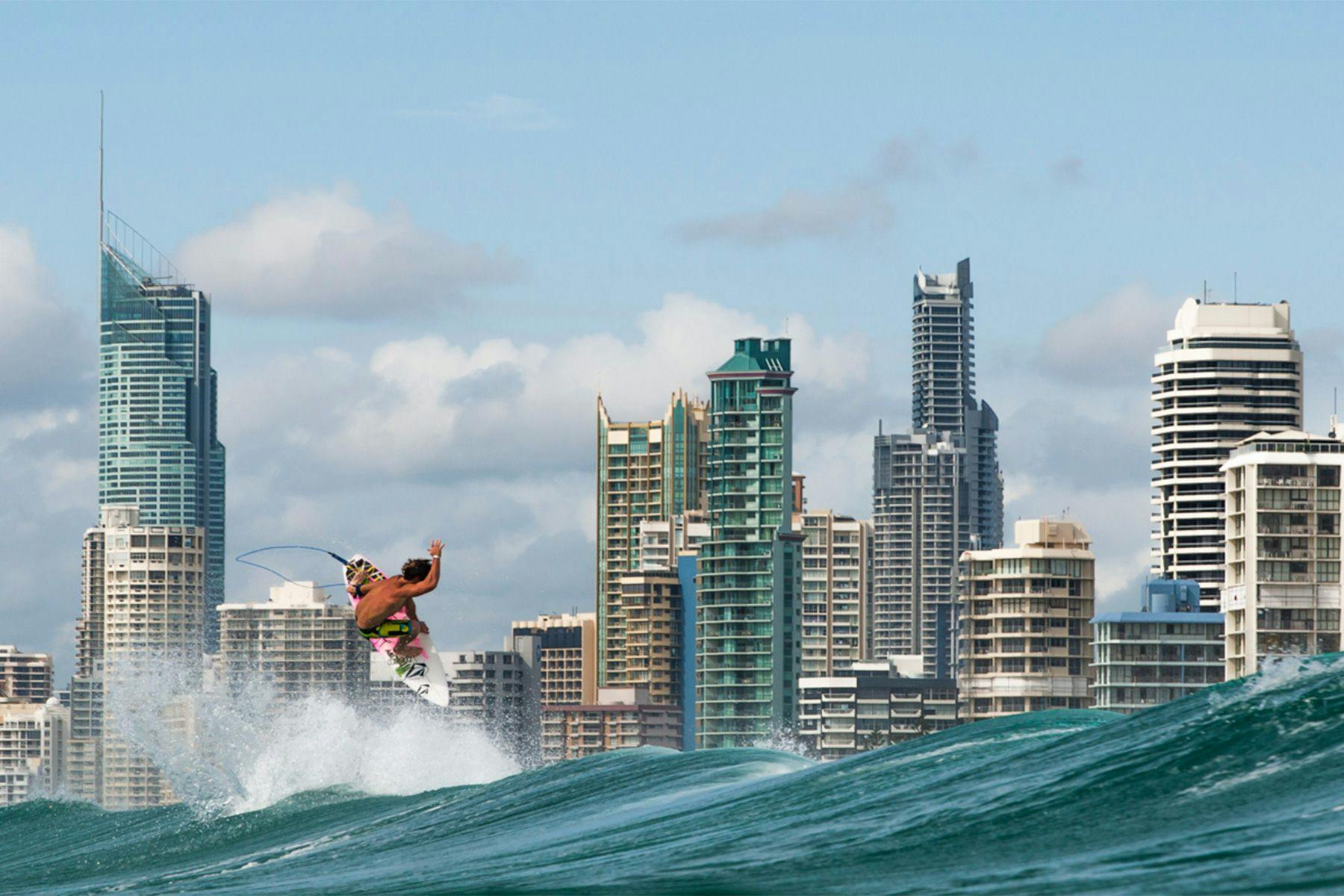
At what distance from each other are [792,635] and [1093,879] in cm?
17711

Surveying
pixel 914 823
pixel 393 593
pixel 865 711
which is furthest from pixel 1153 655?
pixel 914 823

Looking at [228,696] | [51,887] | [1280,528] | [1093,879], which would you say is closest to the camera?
[1093,879]

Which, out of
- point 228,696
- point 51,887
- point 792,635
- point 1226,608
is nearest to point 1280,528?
point 1226,608

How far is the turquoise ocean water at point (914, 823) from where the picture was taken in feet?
75.9

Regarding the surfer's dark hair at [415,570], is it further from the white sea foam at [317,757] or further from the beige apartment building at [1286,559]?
the beige apartment building at [1286,559]

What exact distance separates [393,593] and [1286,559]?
334 feet

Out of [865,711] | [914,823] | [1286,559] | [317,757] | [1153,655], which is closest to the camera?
[914,823]

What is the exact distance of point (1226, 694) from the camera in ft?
98.7

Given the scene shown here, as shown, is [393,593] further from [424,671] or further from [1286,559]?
[1286,559]

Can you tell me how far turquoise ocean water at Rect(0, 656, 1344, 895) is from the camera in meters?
23.1

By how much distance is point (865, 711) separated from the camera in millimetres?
192125

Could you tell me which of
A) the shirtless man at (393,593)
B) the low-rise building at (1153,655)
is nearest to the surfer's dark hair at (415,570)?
the shirtless man at (393,593)

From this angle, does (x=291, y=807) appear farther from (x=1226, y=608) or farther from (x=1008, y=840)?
(x=1226, y=608)

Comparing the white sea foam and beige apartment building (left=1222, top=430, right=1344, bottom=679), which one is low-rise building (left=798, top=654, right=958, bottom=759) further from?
the white sea foam
